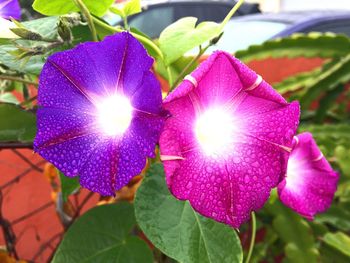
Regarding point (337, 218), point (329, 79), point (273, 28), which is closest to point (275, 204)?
point (337, 218)

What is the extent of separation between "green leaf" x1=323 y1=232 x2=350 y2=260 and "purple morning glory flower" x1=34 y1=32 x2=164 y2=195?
724 millimetres

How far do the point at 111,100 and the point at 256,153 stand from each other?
0.39 feet

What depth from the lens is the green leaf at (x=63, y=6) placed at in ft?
1.46

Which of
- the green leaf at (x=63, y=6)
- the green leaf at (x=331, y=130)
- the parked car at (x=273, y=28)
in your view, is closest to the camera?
the green leaf at (x=63, y=6)

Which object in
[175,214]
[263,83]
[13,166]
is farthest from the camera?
[13,166]

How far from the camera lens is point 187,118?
356mm

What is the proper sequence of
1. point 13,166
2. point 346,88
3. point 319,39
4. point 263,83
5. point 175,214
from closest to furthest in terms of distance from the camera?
point 263,83
point 175,214
point 13,166
point 319,39
point 346,88

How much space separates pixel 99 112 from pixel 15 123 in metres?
0.19

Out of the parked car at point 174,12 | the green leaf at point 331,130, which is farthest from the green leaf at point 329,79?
the parked car at point 174,12

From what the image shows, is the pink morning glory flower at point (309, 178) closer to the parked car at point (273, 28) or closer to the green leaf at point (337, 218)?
the green leaf at point (337, 218)

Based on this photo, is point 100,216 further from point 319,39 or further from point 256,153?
point 319,39

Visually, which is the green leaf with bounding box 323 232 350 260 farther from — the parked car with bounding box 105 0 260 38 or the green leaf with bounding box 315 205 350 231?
A: the parked car with bounding box 105 0 260 38

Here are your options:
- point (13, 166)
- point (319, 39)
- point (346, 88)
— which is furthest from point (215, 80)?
point (346, 88)

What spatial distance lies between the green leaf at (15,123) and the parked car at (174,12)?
3528 millimetres
